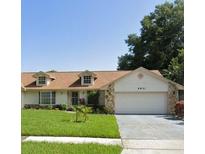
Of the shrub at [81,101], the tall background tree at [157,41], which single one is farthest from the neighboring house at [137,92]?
the tall background tree at [157,41]

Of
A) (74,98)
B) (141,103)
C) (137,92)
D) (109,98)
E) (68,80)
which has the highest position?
(68,80)

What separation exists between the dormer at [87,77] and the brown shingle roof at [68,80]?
0.35 meters

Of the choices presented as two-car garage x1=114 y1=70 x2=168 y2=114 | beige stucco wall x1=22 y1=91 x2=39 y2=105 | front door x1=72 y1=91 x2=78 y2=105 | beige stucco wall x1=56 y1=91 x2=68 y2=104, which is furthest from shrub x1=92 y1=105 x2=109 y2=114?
beige stucco wall x1=22 y1=91 x2=39 y2=105

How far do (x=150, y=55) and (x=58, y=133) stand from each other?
80.6 ft

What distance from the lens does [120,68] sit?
33.4 meters

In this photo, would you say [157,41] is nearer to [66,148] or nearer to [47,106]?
[47,106]

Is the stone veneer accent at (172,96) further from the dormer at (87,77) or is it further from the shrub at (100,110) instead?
the dormer at (87,77)

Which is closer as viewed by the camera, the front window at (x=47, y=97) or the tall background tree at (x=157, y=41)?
the front window at (x=47, y=97)

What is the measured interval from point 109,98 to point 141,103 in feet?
7.45

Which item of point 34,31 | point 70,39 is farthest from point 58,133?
point 70,39

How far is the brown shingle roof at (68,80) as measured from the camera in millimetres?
23405

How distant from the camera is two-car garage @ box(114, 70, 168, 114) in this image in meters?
21.2

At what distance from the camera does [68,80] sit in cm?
2453

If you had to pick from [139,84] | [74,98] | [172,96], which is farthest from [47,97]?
[172,96]
